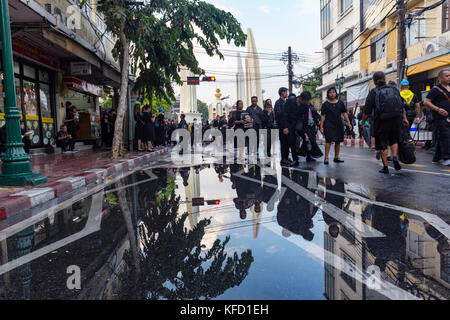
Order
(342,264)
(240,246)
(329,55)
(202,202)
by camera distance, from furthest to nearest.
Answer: (329,55) → (202,202) → (240,246) → (342,264)

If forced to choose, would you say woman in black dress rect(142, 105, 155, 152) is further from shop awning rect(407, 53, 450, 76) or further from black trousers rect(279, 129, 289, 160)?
shop awning rect(407, 53, 450, 76)

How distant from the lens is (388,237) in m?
3.25

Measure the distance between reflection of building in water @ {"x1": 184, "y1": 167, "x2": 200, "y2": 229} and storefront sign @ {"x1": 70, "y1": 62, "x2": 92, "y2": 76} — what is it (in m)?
9.03

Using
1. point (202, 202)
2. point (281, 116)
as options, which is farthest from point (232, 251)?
point (281, 116)

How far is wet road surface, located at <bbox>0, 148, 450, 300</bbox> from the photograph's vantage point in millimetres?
2352

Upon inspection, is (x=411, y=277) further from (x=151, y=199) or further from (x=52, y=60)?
(x=52, y=60)

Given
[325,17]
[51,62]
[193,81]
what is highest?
[325,17]

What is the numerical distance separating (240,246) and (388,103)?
5157 mm

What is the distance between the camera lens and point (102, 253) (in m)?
3.10

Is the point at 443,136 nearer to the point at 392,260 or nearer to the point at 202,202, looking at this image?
the point at 202,202

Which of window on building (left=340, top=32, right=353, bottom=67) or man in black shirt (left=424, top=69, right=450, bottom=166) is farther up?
window on building (left=340, top=32, right=353, bottom=67)

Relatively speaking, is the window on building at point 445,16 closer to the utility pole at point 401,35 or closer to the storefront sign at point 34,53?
the utility pole at point 401,35

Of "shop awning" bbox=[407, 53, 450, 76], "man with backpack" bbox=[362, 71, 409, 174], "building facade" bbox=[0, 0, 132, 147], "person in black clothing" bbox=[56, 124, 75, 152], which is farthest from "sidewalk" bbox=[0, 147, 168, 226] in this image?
"shop awning" bbox=[407, 53, 450, 76]

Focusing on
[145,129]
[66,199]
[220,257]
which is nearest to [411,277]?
[220,257]
